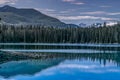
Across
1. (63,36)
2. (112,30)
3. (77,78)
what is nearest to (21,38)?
(63,36)

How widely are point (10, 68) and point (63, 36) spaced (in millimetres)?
132018

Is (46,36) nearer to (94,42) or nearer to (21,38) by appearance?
(21,38)

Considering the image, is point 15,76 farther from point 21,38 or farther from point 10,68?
point 21,38

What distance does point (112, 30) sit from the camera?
170m

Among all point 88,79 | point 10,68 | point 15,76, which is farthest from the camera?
point 10,68

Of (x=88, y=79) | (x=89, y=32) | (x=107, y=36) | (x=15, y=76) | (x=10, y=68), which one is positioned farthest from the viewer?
(x=89, y=32)

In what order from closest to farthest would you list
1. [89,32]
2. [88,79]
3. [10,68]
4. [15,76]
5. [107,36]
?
[88,79], [15,76], [10,68], [107,36], [89,32]

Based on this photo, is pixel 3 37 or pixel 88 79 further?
pixel 3 37

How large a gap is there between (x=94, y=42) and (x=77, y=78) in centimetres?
13608

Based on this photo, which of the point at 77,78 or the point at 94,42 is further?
the point at 94,42

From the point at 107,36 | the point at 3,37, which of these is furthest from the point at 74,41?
the point at 3,37

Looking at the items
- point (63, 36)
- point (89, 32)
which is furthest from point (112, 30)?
point (63, 36)

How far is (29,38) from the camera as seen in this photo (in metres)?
181

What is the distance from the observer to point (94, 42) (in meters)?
177
